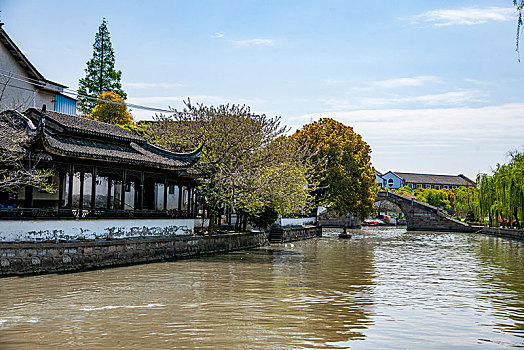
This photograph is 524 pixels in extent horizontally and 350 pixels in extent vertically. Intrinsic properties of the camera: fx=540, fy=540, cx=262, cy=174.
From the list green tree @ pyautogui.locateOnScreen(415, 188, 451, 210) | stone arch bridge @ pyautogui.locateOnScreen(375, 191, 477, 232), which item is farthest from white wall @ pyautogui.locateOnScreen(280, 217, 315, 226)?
green tree @ pyautogui.locateOnScreen(415, 188, 451, 210)

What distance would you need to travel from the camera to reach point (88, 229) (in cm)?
1927

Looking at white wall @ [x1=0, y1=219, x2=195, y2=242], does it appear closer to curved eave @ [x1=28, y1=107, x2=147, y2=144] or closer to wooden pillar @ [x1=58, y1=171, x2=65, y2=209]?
wooden pillar @ [x1=58, y1=171, x2=65, y2=209]

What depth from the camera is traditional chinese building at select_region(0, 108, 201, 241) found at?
1795 centimetres

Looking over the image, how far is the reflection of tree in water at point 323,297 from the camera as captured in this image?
32.8 ft

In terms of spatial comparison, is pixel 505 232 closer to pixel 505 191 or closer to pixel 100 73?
pixel 505 191

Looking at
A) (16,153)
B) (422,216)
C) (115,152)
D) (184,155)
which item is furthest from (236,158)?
(422,216)

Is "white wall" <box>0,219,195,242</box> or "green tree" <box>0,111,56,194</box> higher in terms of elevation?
"green tree" <box>0,111,56,194</box>

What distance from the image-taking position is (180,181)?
25.7 metres

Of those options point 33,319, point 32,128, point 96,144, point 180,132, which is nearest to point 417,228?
point 180,132

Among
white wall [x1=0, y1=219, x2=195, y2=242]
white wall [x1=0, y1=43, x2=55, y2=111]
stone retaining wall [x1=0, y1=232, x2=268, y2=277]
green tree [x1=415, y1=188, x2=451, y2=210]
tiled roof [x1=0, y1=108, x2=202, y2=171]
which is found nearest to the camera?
stone retaining wall [x1=0, y1=232, x2=268, y2=277]

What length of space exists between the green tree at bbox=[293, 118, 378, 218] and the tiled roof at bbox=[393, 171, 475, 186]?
71.5 metres

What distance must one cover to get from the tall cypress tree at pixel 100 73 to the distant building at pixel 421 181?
74480 millimetres

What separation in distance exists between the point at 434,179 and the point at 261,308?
113m

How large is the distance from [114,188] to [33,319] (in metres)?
19.1
